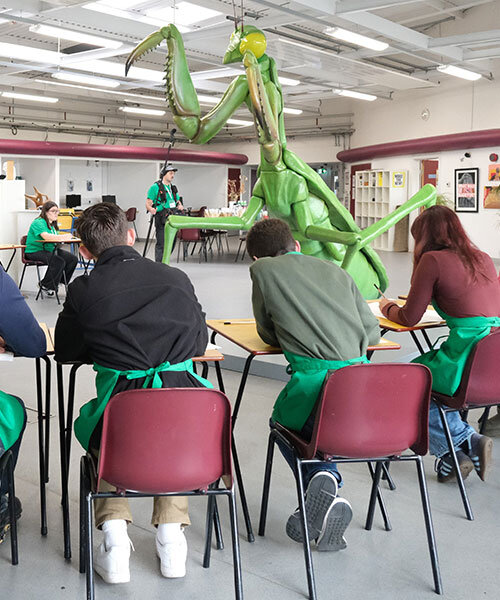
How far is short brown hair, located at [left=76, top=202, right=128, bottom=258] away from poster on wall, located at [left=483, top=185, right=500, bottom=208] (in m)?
12.4

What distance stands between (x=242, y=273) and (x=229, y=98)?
23.3 feet

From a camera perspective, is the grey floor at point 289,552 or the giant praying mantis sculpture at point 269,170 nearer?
the grey floor at point 289,552

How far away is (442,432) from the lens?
10.1 ft

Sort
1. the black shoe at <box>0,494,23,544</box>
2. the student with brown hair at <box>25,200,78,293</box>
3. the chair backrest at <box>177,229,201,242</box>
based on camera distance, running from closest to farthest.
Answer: the black shoe at <box>0,494,23,544</box>, the student with brown hair at <box>25,200,78,293</box>, the chair backrest at <box>177,229,201,242</box>

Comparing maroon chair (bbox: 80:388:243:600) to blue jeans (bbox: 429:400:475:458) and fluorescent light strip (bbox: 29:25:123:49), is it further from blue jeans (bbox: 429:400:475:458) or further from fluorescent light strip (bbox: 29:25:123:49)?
fluorescent light strip (bbox: 29:25:123:49)

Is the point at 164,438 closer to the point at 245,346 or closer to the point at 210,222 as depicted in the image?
the point at 245,346

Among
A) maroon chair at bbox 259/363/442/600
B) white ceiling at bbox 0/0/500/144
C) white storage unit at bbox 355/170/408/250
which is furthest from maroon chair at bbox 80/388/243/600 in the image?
white storage unit at bbox 355/170/408/250

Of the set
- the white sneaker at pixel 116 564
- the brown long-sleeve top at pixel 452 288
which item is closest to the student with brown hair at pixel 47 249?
the brown long-sleeve top at pixel 452 288

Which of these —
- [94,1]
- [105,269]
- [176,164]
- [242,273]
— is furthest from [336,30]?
[176,164]

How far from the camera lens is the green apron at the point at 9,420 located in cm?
238

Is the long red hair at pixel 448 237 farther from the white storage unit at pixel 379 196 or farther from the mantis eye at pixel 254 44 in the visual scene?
the white storage unit at pixel 379 196

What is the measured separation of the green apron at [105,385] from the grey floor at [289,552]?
498 mm

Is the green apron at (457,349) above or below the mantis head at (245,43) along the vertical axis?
below

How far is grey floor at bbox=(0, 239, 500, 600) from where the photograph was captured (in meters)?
2.25
